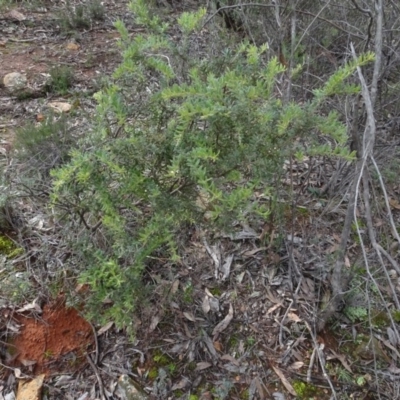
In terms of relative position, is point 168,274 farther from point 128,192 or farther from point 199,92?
point 199,92

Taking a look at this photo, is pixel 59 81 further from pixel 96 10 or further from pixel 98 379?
pixel 98 379

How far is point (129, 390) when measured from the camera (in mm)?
2328

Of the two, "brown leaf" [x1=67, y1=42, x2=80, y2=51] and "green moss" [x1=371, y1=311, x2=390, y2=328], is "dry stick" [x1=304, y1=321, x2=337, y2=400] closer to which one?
"green moss" [x1=371, y1=311, x2=390, y2=328]

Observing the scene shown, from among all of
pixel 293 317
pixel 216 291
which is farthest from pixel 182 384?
pixel 293 317

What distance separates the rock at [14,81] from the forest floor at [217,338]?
6.30 ft

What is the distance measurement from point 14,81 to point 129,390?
3.15 meters

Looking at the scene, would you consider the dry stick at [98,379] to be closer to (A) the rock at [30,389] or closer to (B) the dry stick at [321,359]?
(A) the rock at [30,389]

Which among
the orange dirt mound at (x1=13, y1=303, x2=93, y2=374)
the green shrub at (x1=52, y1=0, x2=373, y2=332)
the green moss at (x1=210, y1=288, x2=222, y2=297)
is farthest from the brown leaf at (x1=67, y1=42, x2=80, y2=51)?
the green moss at (x1=210, y1=288, x2=222, y2=297)

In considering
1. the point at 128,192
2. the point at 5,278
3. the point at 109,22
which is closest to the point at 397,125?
the point at 128,192

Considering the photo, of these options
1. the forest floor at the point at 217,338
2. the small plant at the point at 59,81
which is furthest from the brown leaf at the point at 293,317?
the small plant at the point at 59,81

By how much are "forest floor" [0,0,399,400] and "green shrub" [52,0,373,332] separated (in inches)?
13.5

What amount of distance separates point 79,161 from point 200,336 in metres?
1.21

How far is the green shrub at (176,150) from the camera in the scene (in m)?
1.84

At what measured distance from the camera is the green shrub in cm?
184
